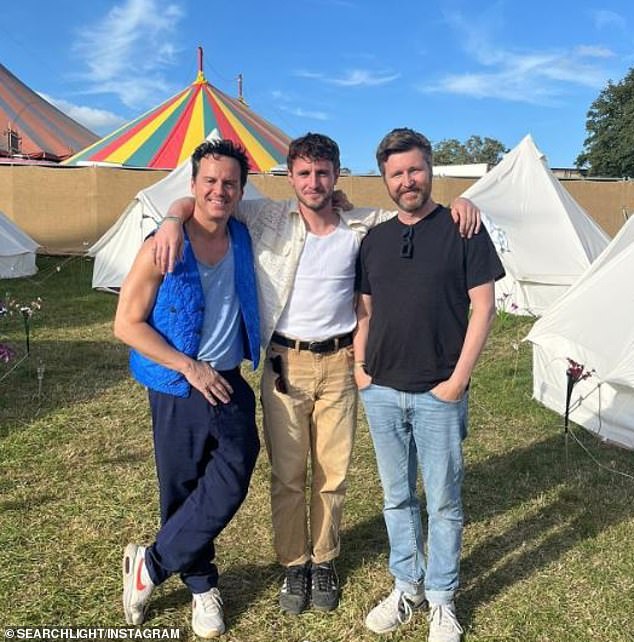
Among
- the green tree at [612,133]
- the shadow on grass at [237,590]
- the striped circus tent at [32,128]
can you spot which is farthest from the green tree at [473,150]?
the shadow on grass at [237,590]

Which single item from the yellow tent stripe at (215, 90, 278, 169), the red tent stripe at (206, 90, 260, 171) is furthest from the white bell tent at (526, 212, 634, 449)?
the red tent stripe at (206, 90, 260, 171)

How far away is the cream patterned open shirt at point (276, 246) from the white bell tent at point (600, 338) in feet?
7.69

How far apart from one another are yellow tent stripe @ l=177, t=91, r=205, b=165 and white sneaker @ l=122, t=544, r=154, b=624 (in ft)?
42.2

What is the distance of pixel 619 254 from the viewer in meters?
4.71

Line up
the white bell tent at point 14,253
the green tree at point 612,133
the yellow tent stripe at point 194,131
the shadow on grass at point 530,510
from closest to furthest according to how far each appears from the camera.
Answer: the shadow on grass at point 530,510
the white bell tent at point 14,253
the yellow tent stripe at point 194,131
the green tree at point 612,133

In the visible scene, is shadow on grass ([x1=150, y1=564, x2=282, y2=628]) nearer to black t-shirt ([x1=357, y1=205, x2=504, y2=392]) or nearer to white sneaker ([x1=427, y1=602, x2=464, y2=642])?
white sneaker ([x1=427, y1=602, x2=464, y2=642])

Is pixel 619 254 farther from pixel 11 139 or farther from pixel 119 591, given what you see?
pixel 11 139

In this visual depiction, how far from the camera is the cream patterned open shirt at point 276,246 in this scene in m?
2.33

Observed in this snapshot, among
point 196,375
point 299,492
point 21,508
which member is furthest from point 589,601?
point 21,508

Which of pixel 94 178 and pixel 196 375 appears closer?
pixel 196 375

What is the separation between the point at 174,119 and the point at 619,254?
12.2 m

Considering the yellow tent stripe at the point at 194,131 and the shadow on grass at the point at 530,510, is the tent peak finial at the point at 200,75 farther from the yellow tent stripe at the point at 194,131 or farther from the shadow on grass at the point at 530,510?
the shadow on grass at the point at 530,510

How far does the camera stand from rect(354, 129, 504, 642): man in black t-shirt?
2121 mm

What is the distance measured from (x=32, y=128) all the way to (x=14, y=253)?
1014cm
